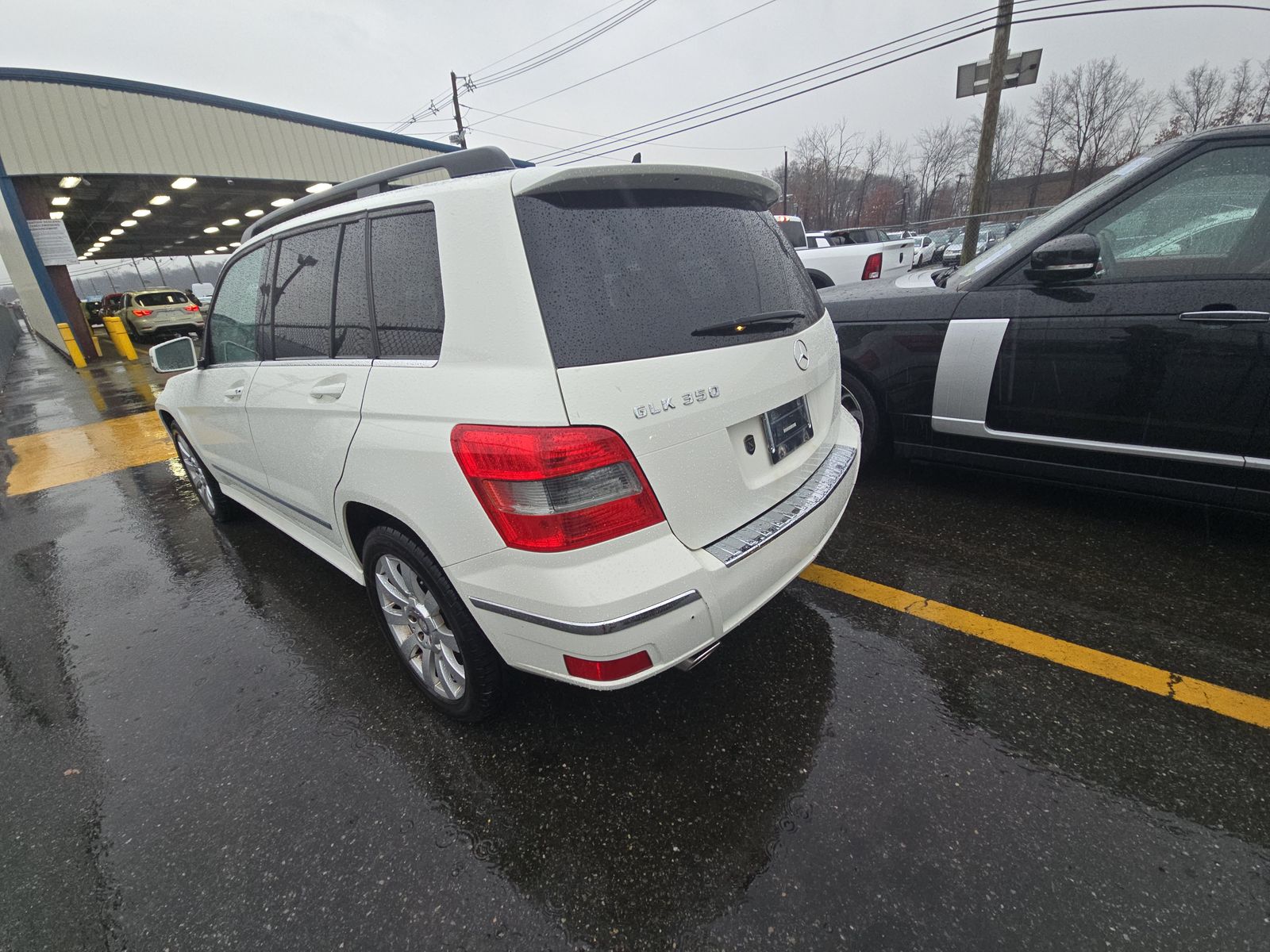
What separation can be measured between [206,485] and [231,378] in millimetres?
1425

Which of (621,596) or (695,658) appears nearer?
(621,596)

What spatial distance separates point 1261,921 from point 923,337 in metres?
2.54

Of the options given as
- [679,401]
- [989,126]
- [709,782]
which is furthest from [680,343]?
[989,126]

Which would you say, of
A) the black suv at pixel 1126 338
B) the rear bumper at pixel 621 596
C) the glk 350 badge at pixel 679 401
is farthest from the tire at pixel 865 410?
the glk 350 badge at pixel 679 401

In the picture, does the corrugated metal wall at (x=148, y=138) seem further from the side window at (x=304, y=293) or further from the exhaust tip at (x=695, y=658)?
the exhaust tip at (x=695, y=658)

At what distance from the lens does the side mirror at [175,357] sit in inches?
136

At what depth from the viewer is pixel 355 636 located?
264 centimetres

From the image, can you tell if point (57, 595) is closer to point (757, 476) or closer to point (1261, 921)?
point (757, 476)

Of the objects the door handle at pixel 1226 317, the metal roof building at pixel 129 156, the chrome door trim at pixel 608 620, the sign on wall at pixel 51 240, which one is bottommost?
the chrome door trim at pixel 608 620

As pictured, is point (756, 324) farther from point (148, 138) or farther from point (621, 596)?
point (148, 138)

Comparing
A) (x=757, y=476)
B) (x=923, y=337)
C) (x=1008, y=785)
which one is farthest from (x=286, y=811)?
(x=923, y=337)

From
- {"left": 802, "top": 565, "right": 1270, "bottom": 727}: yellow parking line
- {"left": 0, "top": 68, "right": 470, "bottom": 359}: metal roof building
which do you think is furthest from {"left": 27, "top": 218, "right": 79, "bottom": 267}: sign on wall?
{"left": 802, "top": 565, "right": 1270, "bottom": 727}: yellow parking line

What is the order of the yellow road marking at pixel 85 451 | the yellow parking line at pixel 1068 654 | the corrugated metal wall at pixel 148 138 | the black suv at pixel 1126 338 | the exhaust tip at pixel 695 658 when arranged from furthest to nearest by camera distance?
the corrugated metal wall at pixel 148 138, the yellow road marking at pixel 85 451, the black suv at pixel 1126 338, the yellow parking line at pixel 1068 654, the exhaust tip at pixel 695 658

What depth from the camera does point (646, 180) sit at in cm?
176
